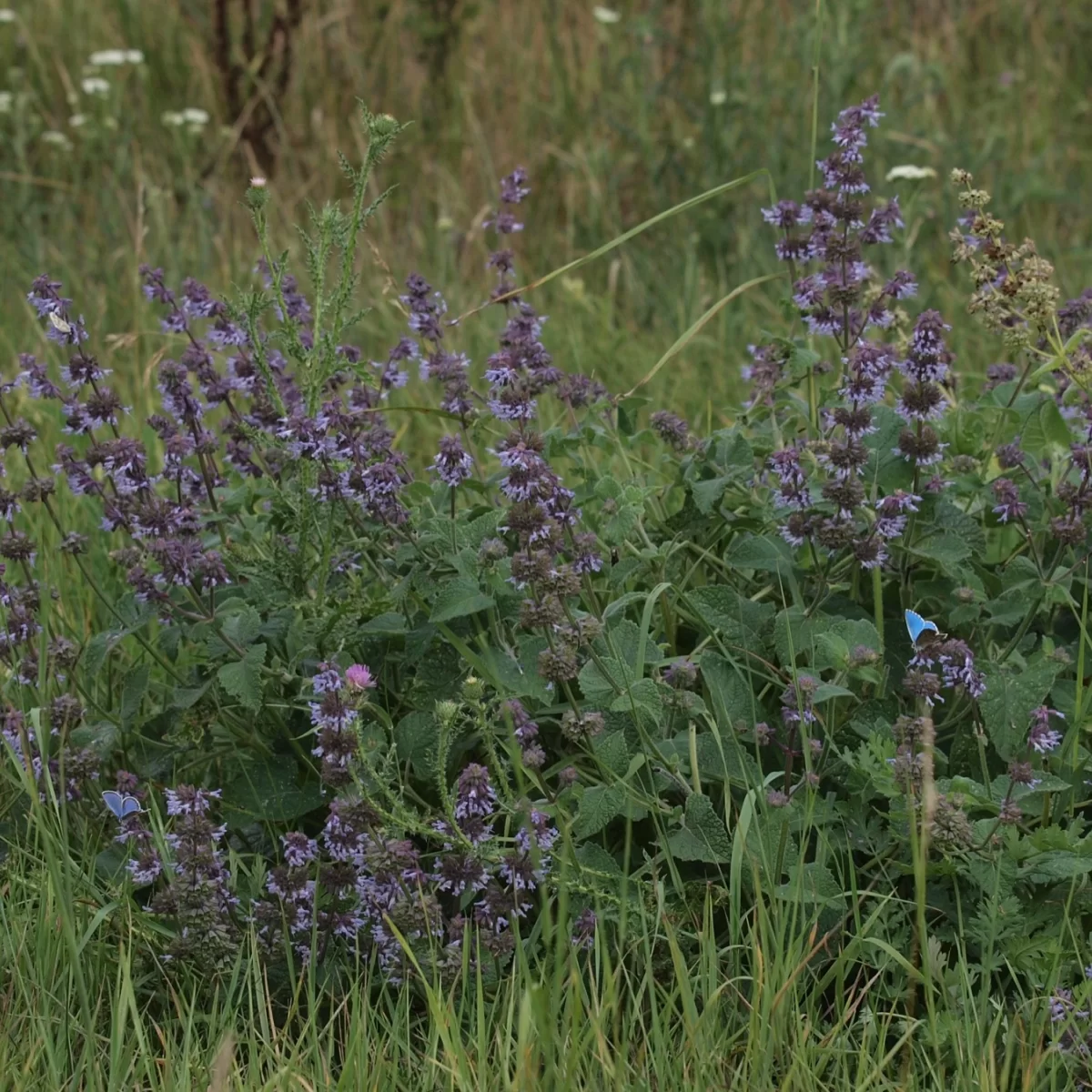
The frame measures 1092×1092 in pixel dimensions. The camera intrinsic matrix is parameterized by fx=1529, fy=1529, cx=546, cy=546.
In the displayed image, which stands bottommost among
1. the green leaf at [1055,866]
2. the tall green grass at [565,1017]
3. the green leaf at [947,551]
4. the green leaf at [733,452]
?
the tall green grass at [565,1017]

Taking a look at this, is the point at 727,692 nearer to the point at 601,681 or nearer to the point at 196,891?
the point at 601,681

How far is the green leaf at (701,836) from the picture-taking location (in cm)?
207

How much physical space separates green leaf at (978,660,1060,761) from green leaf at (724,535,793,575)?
36 centimetres

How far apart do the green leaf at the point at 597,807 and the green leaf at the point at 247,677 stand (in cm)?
48

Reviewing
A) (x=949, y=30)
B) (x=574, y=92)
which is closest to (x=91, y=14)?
(x=574, y=92)

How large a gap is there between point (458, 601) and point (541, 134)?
429 centimetres

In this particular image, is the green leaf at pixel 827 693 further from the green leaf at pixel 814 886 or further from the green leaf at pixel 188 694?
the green leaf at pixel 188 694

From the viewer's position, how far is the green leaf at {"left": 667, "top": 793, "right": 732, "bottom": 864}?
207 centimetres

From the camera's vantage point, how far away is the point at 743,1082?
5.93 ft

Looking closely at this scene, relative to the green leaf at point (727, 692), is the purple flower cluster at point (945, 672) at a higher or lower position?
higher

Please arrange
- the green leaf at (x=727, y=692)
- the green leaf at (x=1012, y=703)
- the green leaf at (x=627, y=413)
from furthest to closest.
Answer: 1. the green leaf at (x=627, y=413)
2. the green leaf at (x=727, y=692)
3. the green leaf at (x=1012, y=703)

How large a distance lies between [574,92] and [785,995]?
4.74 m

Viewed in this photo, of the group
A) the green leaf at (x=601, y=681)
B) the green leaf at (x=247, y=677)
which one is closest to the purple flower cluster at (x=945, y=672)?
the green leaf at (x=601, y=681)

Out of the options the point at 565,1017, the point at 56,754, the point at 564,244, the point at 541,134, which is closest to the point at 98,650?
the point at 56,754
